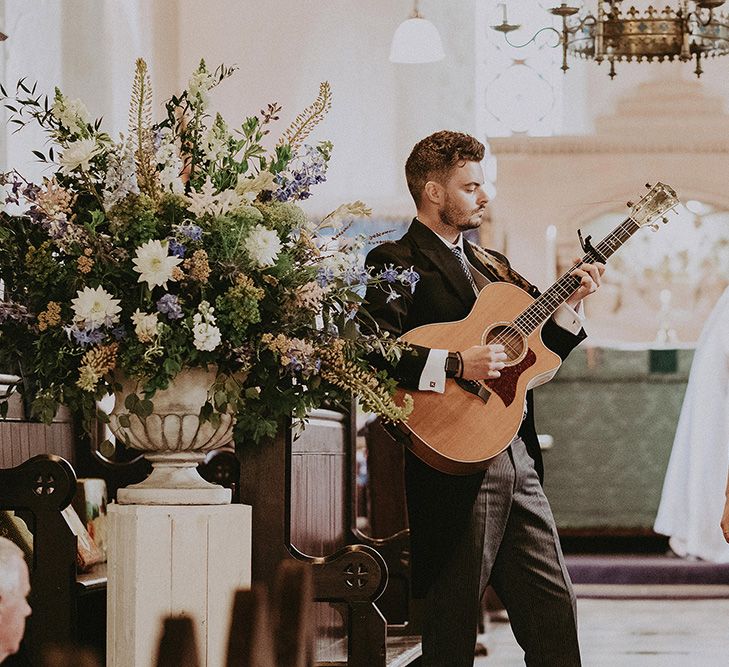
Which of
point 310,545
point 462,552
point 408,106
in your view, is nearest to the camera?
point 462,552

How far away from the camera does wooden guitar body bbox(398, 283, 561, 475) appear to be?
3262mm

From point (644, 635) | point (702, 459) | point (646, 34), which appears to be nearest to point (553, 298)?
point (644, 635)

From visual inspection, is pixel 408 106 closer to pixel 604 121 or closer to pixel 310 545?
pixel 604 121

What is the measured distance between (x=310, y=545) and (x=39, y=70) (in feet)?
12.9

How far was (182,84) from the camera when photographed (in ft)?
40.9

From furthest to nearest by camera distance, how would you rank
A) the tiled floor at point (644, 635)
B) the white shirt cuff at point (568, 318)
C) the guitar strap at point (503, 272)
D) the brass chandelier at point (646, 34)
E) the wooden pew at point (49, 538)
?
1. the brass chandelier at point (646, 34)
2. the tiled floor at point (644, 635)
3. the guitar strap at point (503, 272)
4. the white shirt cuff at point (568, 318)
5. the wooden pew at point (49, 538)

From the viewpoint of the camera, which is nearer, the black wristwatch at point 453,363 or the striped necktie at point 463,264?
the black wristwatch at point 453,363

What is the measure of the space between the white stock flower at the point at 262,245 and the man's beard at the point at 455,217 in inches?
36.0

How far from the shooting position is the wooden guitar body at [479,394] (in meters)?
3.26

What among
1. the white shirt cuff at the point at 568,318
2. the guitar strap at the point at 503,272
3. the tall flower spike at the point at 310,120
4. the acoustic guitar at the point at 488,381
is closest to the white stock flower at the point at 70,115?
the tall flower spike at the point at 310,120

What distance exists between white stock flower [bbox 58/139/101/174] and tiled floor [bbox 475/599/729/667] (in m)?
3.43

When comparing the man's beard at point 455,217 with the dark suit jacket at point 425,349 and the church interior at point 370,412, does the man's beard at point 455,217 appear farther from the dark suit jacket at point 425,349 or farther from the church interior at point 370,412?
the church interior at point 370,412

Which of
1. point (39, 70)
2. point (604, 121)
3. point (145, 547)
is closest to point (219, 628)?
point (145, 547)

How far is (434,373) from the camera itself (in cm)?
324
